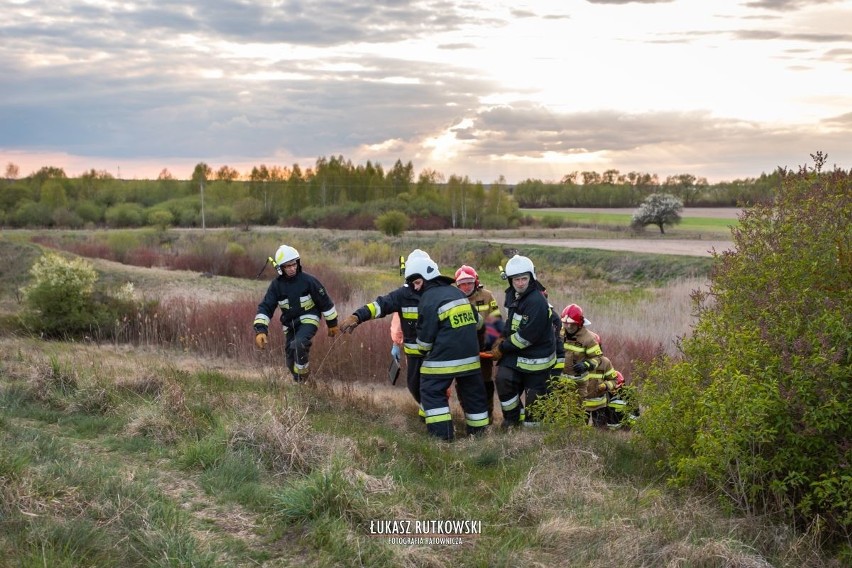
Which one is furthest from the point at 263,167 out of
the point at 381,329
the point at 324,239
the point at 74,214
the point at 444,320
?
the point at 444,320

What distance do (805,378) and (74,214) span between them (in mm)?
54352

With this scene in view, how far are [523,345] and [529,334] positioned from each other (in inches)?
5.1

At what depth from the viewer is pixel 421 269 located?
7105 mm

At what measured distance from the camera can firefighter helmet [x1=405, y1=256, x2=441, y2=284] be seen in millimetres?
7109

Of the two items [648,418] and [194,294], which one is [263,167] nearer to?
[194,294]

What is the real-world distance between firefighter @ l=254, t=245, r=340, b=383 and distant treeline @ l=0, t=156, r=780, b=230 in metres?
39.7

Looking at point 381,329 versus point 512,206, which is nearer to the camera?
point 381,329

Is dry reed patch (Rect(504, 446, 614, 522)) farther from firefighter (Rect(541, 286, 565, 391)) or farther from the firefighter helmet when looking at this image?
the firefighter helmet

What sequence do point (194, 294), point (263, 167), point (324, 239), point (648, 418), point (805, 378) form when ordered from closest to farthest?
point (805, 378) → point (648, 418) → point (194, 294) → point (324, 239) → point (263, 167)

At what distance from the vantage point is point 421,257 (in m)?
7.21

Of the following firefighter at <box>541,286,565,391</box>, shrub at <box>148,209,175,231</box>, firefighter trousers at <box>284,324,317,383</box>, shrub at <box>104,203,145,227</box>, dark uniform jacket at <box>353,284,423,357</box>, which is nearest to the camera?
dark uniform jacket at <box>353,284,423,357</box>

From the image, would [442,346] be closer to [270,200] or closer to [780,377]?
[780,377]

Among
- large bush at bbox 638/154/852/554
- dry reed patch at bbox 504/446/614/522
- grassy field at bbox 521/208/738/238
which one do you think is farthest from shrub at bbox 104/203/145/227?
large bush at bbox 638/154/852/554

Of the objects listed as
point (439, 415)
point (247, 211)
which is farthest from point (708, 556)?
point (247, 211)
